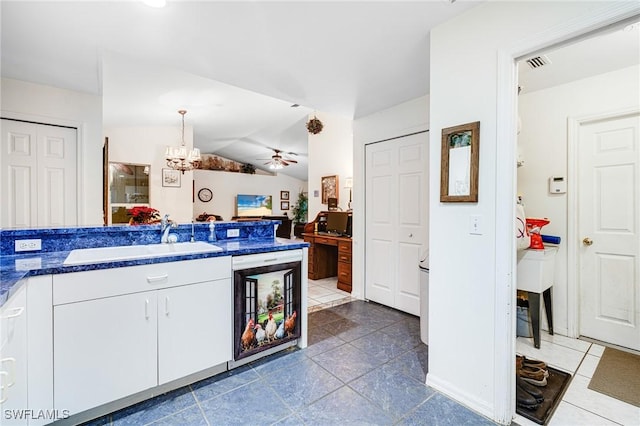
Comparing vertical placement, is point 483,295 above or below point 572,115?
below

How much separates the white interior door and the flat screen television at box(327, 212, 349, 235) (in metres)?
2.66

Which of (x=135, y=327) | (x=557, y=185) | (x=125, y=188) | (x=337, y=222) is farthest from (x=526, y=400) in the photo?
(x=125, y=188)

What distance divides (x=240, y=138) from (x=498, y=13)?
7371 mm

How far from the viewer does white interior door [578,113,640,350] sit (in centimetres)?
242

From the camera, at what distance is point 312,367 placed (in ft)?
7.24

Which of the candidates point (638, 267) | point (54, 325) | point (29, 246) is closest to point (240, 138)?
point (29, 246)

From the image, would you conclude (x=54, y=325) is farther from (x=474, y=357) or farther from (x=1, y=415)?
(x=474, y=357)

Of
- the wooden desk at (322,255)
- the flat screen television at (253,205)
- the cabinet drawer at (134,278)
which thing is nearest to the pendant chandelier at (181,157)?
the wooden desk at (322,255)

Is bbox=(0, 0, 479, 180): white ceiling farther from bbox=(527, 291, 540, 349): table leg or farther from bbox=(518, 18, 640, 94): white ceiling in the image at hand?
bbox=(527, 291, 540, 349): table leg

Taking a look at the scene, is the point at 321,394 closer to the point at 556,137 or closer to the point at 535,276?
the point at 535,276

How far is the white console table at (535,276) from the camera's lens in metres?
2.45

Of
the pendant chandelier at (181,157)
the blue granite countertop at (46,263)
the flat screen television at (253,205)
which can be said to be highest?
the pendant chandelier at (181,157)

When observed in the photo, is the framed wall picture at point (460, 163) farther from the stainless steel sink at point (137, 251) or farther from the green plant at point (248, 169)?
the green plant at point (248, 169)

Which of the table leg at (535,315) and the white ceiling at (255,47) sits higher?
the white ceiling at (255,47)
